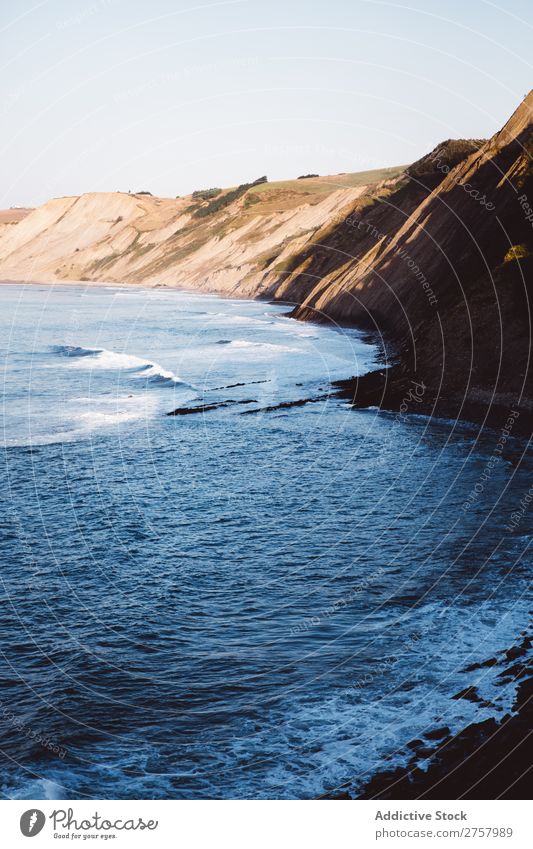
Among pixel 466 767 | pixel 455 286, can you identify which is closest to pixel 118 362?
pixel 455 286

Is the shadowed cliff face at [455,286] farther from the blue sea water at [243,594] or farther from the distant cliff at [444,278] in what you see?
the blue sea water at [243,594]

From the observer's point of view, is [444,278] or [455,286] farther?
[444,278]

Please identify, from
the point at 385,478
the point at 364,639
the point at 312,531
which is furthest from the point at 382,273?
the point at 364,639

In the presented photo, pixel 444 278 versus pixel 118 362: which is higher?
pixel 444 278

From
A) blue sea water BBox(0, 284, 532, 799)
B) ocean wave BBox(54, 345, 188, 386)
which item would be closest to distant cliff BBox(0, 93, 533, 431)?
blue sea water BBox(0, 284, 532, 799)

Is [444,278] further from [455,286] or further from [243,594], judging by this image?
[243,594]

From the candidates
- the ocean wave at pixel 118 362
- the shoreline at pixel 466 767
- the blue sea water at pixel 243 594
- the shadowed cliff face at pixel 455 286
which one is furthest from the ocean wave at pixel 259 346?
the shoreline at pixel 466 767

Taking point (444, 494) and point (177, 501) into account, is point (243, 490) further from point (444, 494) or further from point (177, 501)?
point (444, 494)
